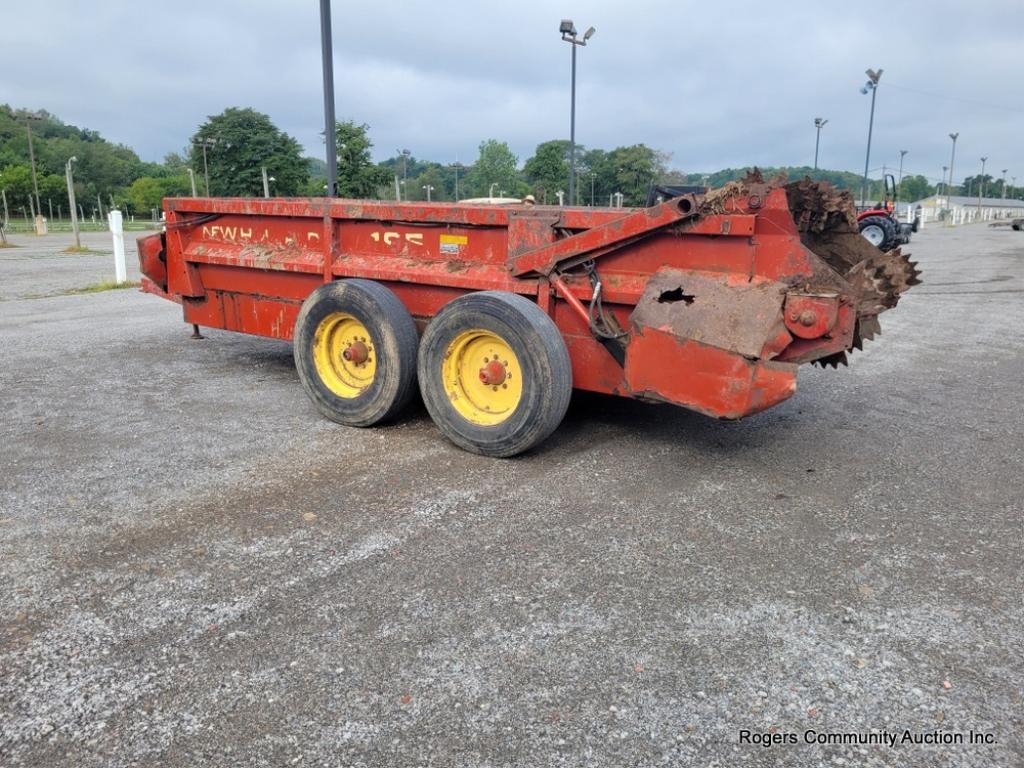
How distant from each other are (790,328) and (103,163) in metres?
91.2

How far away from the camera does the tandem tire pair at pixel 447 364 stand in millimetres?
4738

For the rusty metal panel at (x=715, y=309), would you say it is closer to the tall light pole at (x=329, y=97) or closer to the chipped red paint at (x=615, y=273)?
the chipped red paint at (x=615, y=273)

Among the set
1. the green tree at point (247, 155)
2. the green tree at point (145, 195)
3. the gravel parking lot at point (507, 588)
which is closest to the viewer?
the gravel parking lot at point (507, 588)

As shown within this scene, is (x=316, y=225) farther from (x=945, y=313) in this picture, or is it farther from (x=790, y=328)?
(x=945, y=313)

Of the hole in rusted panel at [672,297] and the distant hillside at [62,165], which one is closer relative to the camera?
the hole in rusted panel at [672,297]

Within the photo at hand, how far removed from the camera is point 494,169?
A: 9369 cm

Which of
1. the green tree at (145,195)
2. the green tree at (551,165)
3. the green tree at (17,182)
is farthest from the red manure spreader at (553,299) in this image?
the green tree at (145,195)

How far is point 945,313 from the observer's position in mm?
11703

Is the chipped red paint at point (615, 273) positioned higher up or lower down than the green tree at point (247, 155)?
lower down

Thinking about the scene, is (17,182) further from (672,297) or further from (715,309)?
(715,309)

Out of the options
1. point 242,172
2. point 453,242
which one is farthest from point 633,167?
point 453,242

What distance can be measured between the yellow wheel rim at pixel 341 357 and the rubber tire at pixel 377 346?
0.18ft

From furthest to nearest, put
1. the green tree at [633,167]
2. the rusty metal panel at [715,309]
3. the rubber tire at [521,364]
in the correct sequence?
the green tree at [633,167] → the rubber tire at [521,364] → the rusty metal panel at [715,309]

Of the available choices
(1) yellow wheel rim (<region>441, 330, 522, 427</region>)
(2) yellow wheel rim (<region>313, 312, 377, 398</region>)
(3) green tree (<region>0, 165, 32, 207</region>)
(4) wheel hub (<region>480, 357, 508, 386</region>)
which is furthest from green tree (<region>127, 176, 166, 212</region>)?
(4) wheel hub (<region>480, 357, 508, 386</region>)
